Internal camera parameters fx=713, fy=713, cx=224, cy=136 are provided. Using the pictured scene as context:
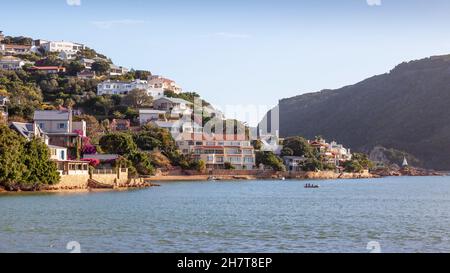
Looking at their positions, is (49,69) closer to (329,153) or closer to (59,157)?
(329,153)

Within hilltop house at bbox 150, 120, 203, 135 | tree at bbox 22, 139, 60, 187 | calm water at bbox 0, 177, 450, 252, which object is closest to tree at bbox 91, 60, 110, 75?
hilltop house at bbox 150, 120, 203, 135

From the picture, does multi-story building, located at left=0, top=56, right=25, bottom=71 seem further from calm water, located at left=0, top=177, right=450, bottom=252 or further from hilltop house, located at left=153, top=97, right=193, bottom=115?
calm water, located at left=0, top=177, right=450, bottom=252

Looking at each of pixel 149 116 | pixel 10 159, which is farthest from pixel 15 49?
pixel 10 159

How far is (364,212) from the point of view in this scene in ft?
Result: 147

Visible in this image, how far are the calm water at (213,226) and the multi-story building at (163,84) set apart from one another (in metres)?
102

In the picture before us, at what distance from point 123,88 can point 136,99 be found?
403 inches

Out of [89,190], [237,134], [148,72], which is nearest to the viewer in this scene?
[89,190]

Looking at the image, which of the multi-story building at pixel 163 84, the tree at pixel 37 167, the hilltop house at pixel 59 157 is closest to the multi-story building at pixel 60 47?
the multi-story building at pixel 163 84

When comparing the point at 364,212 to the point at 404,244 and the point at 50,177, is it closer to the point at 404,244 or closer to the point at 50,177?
the point at 404,244

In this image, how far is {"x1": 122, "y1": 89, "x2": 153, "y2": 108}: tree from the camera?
445 feet

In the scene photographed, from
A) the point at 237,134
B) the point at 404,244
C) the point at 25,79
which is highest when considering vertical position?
the point at 25,79

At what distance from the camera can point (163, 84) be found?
156125 mm

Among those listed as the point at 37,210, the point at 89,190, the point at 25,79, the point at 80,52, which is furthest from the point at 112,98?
the point at 37,210
